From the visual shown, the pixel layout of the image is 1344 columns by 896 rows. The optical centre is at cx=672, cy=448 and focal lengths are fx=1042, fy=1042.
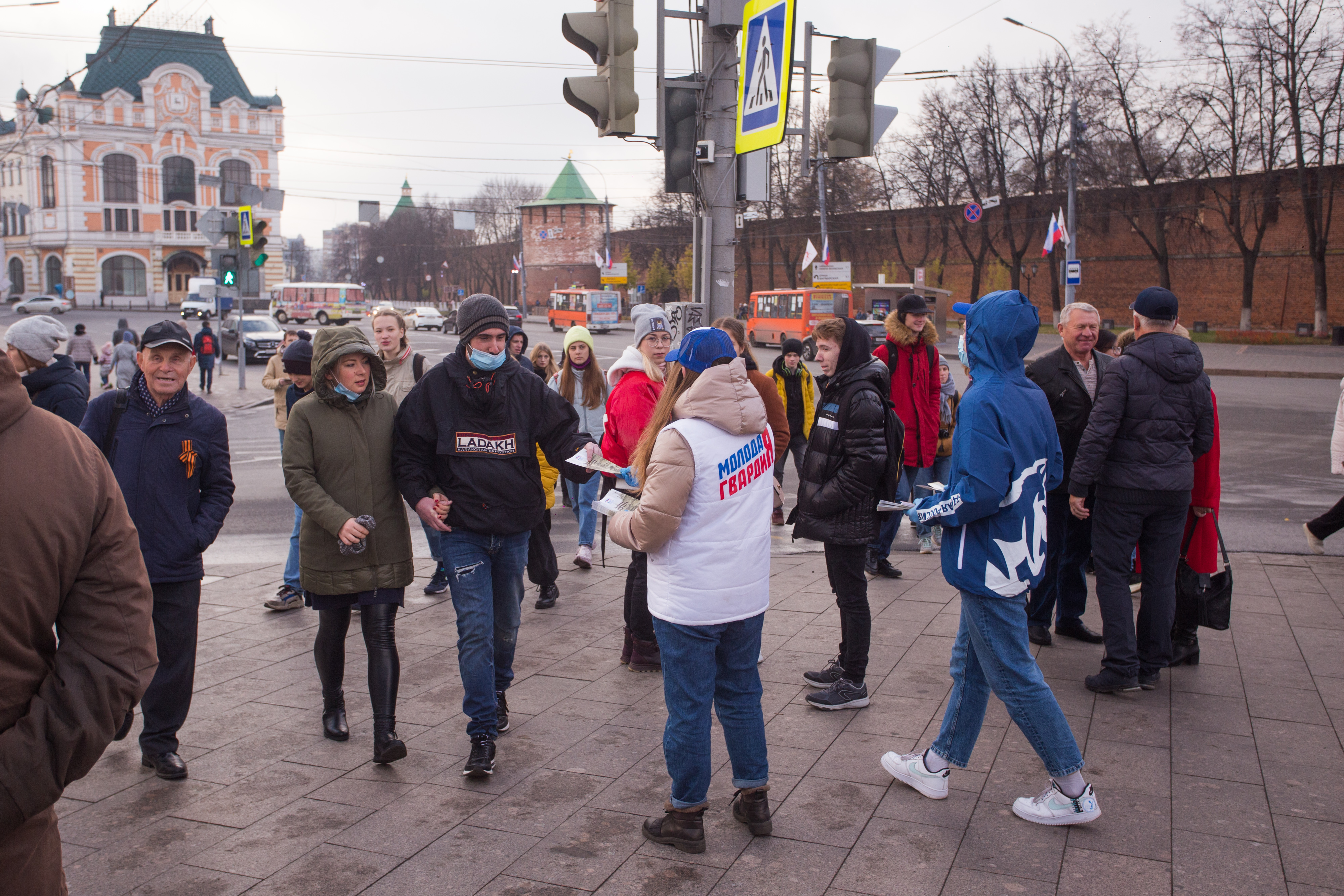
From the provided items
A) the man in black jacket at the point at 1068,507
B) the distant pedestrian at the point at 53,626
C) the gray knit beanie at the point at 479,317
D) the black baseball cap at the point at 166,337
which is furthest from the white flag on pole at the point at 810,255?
the distant pedestrian at the point at 53,626

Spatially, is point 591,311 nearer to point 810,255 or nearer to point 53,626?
point 810,255

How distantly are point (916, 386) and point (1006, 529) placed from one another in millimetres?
3725

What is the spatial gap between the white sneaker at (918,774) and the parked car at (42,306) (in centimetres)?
5498

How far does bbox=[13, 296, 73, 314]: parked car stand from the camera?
2026 inches

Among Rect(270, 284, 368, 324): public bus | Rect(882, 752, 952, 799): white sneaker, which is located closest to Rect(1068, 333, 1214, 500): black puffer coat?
Rect(882, 752, 952, 799): white sneaker

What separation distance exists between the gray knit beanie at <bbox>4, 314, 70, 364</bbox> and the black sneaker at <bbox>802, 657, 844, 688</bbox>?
4.00m

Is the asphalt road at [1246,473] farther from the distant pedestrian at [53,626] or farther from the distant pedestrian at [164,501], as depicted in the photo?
the distant pedestrian at [53,626]

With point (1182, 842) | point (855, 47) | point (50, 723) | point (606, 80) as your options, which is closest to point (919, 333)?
point (855, 47)

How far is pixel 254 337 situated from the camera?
3438 centimetres

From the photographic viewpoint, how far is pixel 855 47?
7500mm

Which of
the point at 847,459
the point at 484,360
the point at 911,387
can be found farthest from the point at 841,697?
the point at 911,387

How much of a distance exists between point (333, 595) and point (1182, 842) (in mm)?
3368

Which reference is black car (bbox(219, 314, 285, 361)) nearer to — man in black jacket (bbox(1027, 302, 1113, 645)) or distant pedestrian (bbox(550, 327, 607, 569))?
distant pedestrian (bbox(550, 327, 607, 569))

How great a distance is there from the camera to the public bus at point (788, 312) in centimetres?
4272
